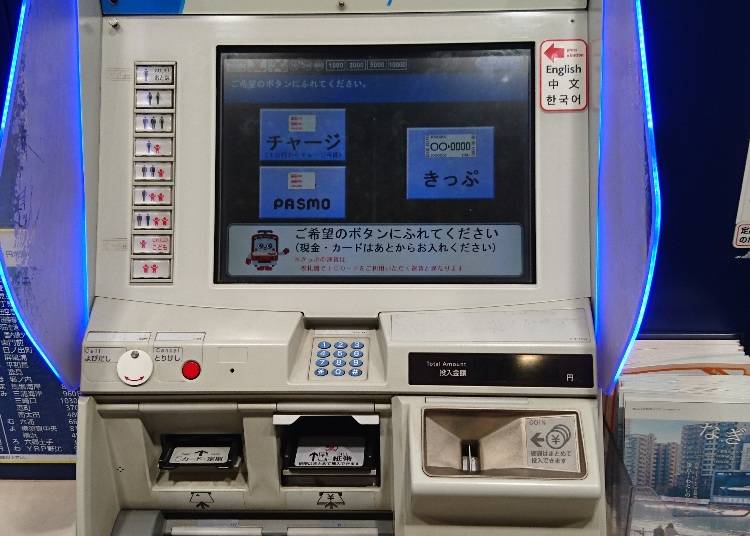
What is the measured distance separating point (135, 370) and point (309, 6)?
84cm

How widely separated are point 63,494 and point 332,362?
1090 mm

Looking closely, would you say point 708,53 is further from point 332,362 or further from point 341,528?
point 341,528

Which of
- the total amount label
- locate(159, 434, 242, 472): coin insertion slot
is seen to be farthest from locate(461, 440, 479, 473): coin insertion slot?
the total amount label

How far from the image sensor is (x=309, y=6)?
147 cm

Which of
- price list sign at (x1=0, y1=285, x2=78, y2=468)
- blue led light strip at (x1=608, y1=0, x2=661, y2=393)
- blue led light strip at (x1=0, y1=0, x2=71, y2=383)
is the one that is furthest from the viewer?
price list sign at (x1=0, y1=285, x2=78, y2=468)

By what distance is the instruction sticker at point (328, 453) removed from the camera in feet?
4.57

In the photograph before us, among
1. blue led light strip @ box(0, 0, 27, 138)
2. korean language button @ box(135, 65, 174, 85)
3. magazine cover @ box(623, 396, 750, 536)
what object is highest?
korean language button @ box(135, 65, 174, 85)

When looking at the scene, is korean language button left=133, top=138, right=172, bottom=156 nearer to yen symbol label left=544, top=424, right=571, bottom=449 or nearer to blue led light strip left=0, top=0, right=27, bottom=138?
blue led light strip left=0, top=0, right=27, bottom=138

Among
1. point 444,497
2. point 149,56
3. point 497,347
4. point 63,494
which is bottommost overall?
point 63,494

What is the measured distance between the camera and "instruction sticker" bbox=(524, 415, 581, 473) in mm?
1255

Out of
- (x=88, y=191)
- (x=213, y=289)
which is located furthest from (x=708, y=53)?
(x=88, y=191)

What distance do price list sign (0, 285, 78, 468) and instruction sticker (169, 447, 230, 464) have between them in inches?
28.2

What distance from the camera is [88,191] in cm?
142

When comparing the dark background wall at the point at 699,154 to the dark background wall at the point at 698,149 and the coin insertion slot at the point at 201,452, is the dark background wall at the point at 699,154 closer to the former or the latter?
the dark background wall at the point at 698,149
